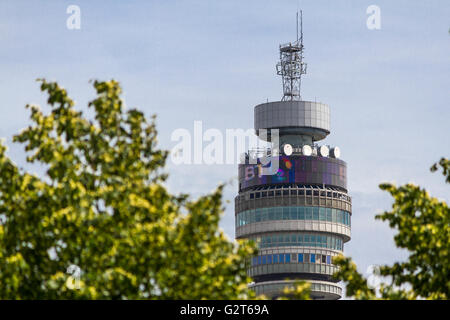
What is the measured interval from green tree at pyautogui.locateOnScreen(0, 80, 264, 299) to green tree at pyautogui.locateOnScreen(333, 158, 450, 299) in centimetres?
585

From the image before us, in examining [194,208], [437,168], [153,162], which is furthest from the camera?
[437,168]

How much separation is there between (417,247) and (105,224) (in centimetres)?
1226

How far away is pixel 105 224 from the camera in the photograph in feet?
106

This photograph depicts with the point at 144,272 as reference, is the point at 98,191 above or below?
above

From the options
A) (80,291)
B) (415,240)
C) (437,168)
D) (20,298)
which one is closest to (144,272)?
(80,291)

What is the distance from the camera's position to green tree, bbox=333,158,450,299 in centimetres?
3734

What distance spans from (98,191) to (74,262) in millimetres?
2382

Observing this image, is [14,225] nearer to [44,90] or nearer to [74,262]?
[74,262]

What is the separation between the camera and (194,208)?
33.2 metres

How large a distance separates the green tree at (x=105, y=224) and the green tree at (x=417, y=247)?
5.85 metres

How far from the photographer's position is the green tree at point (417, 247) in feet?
123

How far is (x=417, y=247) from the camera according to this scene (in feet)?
125

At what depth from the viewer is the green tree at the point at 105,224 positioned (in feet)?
104

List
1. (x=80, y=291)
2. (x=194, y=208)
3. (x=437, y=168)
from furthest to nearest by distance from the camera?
(x=437, y=168) → (x=194, y=208) → (x=80, y=291)
